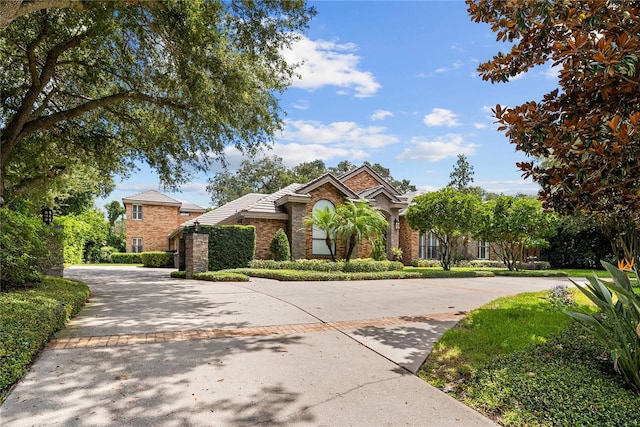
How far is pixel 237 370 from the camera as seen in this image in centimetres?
407

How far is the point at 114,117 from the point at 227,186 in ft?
132

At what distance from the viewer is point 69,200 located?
2786 cm

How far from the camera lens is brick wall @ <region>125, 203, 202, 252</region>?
31833 mm

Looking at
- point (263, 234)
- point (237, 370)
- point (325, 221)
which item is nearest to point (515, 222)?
point (325, 221)

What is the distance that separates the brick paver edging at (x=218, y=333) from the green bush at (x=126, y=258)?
27366mm

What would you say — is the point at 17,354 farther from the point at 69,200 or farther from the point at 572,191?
the point at 69,200

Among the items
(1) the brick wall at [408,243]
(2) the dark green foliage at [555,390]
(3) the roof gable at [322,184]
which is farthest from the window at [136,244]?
(2) the dark green foliage at [555,390]

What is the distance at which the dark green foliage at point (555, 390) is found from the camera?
115 inches

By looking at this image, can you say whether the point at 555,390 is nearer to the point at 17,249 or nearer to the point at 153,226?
the point at 17,249

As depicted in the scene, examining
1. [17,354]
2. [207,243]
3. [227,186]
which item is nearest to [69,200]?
[207,243]

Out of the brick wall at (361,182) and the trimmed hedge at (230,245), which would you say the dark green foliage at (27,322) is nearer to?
the trimmed hedge at (230,245)

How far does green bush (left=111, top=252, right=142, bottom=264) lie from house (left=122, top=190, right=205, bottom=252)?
1.29 metres

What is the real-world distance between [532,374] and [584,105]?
3.00 metres

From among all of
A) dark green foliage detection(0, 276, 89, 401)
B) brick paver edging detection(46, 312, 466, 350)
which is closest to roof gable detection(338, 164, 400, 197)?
brick paver edging detection(46, 312, 466, 350)
